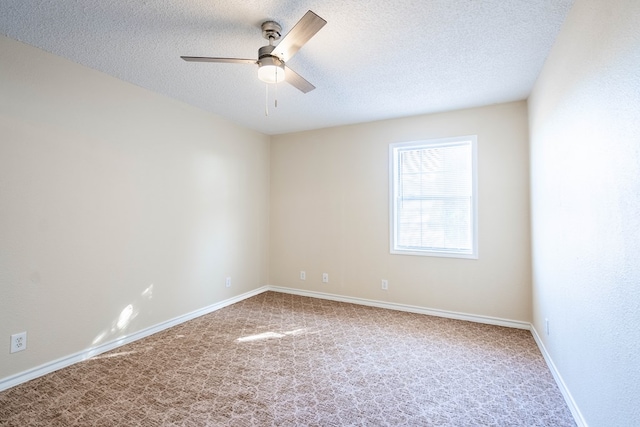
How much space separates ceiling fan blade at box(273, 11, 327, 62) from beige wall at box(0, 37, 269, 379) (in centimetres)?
191

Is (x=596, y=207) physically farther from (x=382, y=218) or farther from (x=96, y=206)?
(x=96, y=206)

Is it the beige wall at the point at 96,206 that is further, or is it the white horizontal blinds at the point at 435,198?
the white horizontal blinds at the point at 435,198

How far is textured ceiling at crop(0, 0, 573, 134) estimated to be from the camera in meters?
1.88

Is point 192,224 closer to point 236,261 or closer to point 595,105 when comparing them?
point 236,261

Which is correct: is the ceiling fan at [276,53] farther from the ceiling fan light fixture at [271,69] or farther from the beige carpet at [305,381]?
the beige carpet at [305,381]

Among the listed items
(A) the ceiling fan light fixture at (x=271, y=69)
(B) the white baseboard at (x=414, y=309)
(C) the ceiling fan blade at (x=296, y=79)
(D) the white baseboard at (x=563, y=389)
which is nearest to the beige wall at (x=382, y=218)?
(B) the white baseboard at (x=414, y=309)

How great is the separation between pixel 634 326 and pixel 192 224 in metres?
3.75

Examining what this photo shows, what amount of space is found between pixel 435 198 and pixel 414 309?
147cm

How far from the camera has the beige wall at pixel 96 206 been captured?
221cm

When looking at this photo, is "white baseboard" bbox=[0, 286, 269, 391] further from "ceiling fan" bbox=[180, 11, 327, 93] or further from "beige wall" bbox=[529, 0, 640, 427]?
"beige wall" bbox=[529, 0, 640, 427]

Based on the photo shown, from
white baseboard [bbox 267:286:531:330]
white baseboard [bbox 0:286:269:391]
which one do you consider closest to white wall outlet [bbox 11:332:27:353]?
white baseboard [bbox 0:286:269:391]

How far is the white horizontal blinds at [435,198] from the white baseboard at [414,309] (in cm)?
77

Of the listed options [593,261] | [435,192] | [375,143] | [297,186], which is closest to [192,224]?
[297,186]

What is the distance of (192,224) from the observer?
3.63 metres
